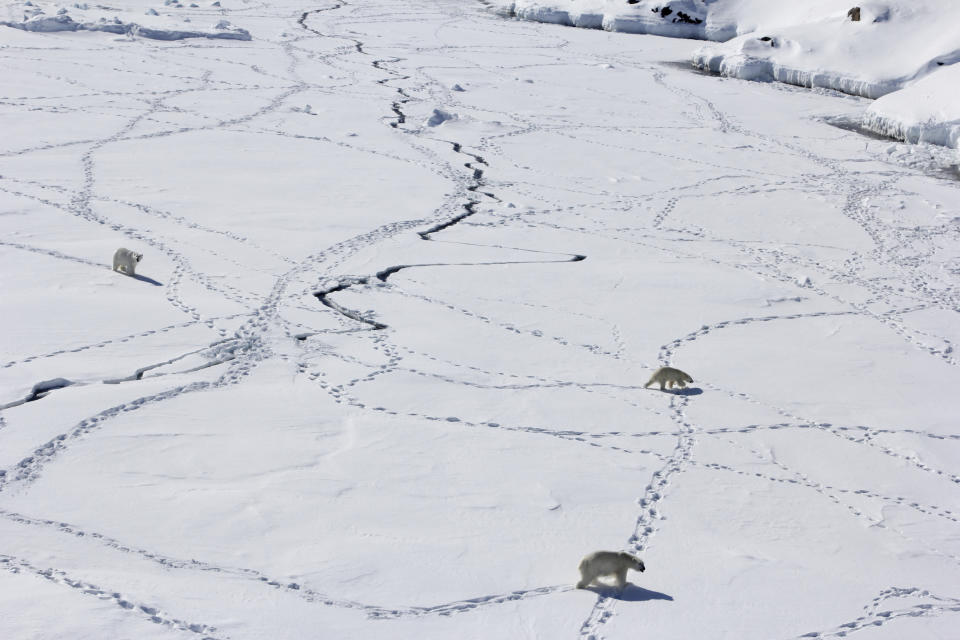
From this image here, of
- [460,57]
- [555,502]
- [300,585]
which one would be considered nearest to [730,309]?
[555,502]

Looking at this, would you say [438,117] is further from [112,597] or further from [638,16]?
[638,16]

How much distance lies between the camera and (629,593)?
3.76m

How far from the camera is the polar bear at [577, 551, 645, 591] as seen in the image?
3713mm

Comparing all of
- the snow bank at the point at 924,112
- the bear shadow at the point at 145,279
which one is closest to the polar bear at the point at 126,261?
the bear shadow at the point at 145,279

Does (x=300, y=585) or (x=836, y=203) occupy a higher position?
(x=836, y=203)

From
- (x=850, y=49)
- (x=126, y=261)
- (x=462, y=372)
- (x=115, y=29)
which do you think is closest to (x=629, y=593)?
(x=462, y=372)

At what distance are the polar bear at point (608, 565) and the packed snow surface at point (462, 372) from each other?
70mm

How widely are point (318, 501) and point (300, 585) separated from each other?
25.9 inches

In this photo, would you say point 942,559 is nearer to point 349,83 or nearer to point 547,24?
point 349,83

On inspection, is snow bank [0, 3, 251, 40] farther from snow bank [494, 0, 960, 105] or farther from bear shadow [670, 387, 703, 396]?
bear shadow [670, 387, 703, 396]

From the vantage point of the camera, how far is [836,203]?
9.74 m

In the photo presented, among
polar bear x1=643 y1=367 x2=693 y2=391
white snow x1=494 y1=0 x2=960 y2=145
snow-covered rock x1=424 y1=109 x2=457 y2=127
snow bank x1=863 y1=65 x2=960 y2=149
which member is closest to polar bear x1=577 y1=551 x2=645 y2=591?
polar bear x1=643 y1=367 x2=693 y2=391

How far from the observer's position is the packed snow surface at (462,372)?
3.75 meters

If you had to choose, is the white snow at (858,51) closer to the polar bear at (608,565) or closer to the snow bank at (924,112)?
the snow bank at (924,112)
